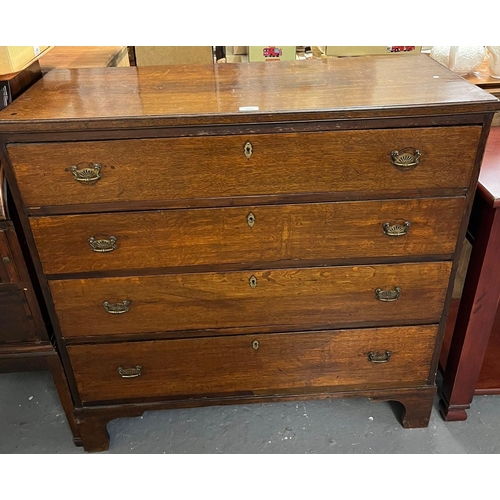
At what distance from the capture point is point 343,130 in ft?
4.07

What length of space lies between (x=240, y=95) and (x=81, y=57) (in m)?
0.84

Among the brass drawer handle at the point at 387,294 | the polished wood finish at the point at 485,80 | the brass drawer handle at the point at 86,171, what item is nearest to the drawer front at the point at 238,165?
the brass drawer handle at the point at 86,171

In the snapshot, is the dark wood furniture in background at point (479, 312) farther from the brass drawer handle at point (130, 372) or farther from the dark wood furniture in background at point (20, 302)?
the dark wood furniture in background at point (20, 302)

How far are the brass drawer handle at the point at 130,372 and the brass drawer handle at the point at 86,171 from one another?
0.64m

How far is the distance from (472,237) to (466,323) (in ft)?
0.97

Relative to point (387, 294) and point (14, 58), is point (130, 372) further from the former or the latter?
point (14, 58)

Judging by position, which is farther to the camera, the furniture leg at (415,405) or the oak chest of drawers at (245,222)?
the furniture leg at (415,405)

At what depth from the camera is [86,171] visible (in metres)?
1.25

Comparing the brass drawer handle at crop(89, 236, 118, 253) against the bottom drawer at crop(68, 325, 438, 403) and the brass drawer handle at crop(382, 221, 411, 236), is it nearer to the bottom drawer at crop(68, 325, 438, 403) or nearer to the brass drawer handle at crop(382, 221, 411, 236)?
the bottom drawer at crop(68, 325, 438, 403)

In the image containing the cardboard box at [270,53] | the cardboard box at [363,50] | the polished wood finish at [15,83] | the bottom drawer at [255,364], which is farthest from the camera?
the cardboard box at [270,53]

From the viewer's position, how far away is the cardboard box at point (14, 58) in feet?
4.18

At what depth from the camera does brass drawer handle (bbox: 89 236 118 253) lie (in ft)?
4.44

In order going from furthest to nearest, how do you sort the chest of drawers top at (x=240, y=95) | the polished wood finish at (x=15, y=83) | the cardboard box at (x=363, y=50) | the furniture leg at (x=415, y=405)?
the cardboard box at (x=363, y=50)
the furniture leg at (x=415, y=405)
the polished wood finish at (x=15, y=83)
the chest of drawers top at (x=240, y=95)

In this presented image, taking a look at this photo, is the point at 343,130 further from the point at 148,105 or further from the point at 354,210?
the point at 148,105
